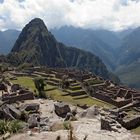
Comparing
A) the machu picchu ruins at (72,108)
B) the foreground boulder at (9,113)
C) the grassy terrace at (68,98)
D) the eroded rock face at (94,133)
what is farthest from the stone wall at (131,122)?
the grassy terrace at (68,98)

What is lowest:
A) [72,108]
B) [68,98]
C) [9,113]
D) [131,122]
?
[68,98]

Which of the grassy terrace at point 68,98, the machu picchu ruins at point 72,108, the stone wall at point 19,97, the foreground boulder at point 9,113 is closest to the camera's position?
the machu picchu ruins at point 72,108

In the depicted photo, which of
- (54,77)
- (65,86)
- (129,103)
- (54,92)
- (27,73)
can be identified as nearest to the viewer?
(129,103)

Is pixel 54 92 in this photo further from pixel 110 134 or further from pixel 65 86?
pixel 110 134

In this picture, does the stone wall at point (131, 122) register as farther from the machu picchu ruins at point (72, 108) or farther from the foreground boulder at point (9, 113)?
the foreground boulder at point (9, 113)

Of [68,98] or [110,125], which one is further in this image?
[68,98]

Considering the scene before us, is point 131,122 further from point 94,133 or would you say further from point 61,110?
point 61,110

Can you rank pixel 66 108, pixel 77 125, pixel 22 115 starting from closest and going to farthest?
pixel 77 125
pixel 22 115
pixel 66 108

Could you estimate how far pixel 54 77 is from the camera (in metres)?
110

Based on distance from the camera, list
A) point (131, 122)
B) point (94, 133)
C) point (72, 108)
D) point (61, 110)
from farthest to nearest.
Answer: point (72, 108) → point (61, 110) → point (131, 122) → point (94, 133)

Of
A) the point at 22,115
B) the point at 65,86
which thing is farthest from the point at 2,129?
the point at 65,86

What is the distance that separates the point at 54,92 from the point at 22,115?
129 feet

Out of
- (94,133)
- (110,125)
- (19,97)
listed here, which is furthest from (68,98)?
(94,133)

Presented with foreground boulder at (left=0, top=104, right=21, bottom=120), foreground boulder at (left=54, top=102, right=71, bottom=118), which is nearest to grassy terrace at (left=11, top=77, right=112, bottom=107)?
foreground boulder at (left=54, top=102, right=71, bottom=118)
